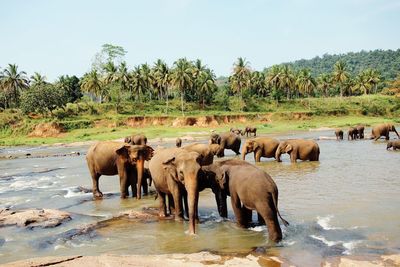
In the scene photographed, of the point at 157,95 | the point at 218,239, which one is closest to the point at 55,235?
Answer: the point at 218,239

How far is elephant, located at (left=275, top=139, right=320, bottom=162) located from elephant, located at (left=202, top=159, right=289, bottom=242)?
1225cm

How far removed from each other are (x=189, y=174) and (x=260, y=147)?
1409 centimetres

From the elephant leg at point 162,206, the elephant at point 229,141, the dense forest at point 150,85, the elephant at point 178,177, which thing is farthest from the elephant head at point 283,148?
the dense forest at point 150,85

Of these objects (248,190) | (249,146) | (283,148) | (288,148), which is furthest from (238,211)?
(249,146)

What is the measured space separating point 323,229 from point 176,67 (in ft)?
216

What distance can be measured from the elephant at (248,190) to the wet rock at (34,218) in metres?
4.14

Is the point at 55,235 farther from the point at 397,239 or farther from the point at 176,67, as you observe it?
the point at 176,67

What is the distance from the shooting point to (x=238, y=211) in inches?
371

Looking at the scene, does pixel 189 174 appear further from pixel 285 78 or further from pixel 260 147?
pixel 285 78

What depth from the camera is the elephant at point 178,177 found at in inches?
351

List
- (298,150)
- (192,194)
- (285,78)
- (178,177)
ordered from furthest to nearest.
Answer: (285,78) < (298,150) < (178,177) < (192,194)

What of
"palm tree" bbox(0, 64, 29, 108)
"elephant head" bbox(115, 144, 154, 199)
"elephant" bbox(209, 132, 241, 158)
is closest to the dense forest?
"palm tree" bbox(0, 64, 29, 108)

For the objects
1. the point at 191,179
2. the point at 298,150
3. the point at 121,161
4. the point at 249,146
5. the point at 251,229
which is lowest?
the point at 251,229

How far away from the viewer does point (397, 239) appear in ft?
27.9
